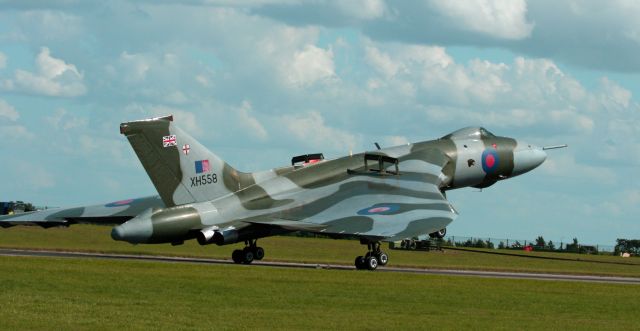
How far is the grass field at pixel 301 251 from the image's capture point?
51406 mm

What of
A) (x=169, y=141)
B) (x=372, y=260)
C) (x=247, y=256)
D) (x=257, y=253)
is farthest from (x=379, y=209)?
(x=169, y=141)

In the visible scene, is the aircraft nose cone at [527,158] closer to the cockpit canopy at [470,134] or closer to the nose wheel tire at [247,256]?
the cockpit canopy at [470,134]

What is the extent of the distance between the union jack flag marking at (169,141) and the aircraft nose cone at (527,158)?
17.8 m

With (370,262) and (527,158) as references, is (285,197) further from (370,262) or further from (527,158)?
(527,158)

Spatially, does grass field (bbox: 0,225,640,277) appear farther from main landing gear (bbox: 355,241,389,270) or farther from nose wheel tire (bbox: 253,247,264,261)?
main landing gear (bbox: 355,241,389,270)

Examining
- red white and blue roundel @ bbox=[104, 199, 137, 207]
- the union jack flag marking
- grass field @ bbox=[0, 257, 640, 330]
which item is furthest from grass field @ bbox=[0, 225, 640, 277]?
grass field @ bbox=[0, 257, 640, 330]

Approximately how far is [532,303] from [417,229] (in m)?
9.89

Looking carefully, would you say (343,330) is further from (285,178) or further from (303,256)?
(303,256)

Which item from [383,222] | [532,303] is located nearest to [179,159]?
[383,222]

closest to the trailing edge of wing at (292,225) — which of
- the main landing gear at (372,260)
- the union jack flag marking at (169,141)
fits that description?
the main landing gear at (372,260)

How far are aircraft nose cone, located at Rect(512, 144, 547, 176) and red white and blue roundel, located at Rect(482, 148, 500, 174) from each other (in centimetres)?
134

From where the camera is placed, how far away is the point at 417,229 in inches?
1517

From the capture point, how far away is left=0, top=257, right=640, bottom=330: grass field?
70.3 feet

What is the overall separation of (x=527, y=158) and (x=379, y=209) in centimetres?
1202
